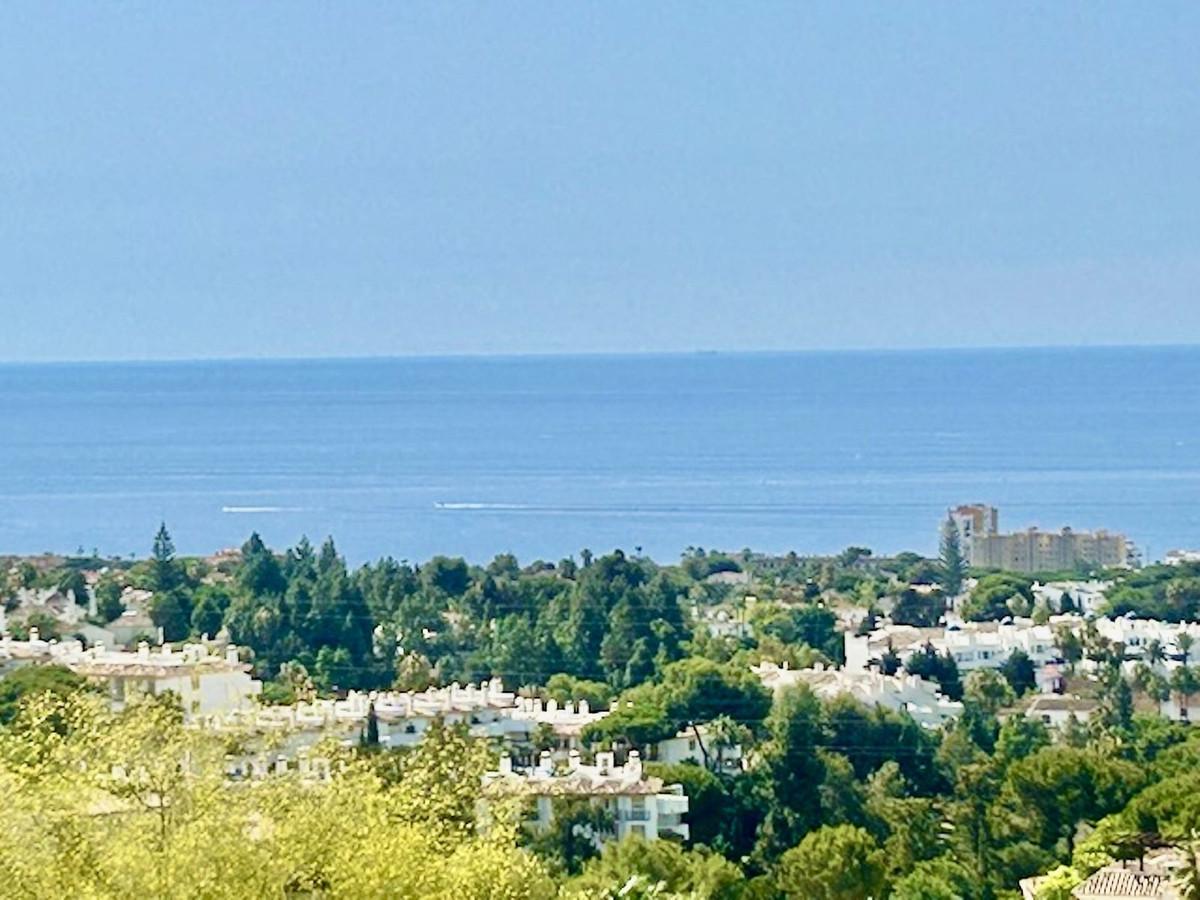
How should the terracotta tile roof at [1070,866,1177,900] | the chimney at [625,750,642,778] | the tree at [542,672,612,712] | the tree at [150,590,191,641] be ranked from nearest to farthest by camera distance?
the terracotta tile roof at [1070,866,1177,900], the chimney at [625,750,642,778], the tree at [542,672,612,712], the tree at [150,590,191,641]

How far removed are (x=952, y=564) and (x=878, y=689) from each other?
19321 mm

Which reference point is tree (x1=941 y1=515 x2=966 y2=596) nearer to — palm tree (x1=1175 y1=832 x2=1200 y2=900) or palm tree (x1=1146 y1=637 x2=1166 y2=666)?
palm tree (x1=1146 y1=637 x2=1166 y2=666)

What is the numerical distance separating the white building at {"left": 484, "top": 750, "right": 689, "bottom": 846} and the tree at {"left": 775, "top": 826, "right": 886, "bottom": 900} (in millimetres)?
2439

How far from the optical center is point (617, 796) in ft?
84.5

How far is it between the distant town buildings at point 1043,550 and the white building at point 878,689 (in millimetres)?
24071

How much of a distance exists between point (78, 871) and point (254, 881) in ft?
2.19

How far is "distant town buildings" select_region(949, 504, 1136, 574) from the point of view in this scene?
6031 centimetres

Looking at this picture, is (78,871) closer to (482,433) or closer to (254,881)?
(254,881)

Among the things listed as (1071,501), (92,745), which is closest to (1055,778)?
(92,745)

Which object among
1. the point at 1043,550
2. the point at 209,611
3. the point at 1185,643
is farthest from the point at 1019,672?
the point at 1043,550

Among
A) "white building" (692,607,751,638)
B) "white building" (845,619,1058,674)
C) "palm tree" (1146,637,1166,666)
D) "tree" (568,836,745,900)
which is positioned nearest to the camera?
"tree" (568,836,745,900)

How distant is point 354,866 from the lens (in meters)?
12.3

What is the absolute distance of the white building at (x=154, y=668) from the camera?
29922 mm

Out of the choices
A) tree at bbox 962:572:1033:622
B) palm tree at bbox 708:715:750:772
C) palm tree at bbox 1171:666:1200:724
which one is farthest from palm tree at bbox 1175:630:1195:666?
palm tree at bbox 708:715:750:772
